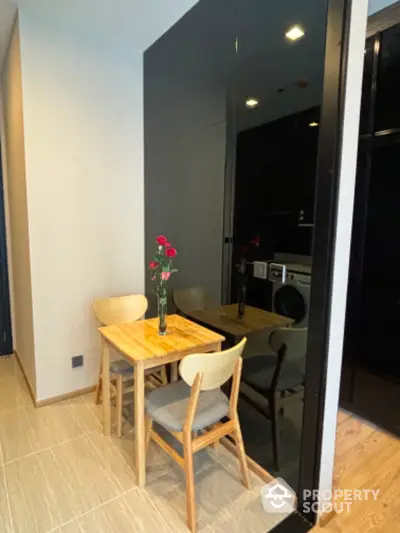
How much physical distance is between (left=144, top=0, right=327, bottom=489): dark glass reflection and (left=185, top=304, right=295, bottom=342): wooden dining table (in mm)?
27

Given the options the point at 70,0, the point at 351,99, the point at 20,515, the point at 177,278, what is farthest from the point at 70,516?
the point at 70,0

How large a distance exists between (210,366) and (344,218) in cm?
91

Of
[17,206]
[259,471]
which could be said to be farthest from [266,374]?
[17,206]

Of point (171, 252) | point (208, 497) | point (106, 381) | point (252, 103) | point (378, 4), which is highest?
point (378, 4)

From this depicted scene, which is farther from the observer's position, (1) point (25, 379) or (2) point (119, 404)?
(1) point (25, 379)

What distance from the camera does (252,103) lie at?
6.11 ft

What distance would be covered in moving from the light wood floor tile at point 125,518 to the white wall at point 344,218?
84 cm

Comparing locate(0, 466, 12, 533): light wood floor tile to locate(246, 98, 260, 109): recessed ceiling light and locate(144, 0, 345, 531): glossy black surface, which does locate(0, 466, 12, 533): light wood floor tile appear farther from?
locate(246, 98, 260, 109): recessed ceiling light

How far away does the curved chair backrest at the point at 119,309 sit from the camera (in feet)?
8.27

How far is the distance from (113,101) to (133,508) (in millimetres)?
2794

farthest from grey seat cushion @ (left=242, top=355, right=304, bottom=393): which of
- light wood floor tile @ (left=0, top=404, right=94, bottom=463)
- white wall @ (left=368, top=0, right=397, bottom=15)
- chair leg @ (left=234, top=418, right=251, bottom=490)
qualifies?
white wall @ (left=368, top=0, right=397, bottom=15)

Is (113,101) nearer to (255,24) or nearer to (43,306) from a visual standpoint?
(255,24)

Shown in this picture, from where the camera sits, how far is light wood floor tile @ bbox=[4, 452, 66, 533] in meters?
1.61

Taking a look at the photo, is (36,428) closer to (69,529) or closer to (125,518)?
(69,529)
